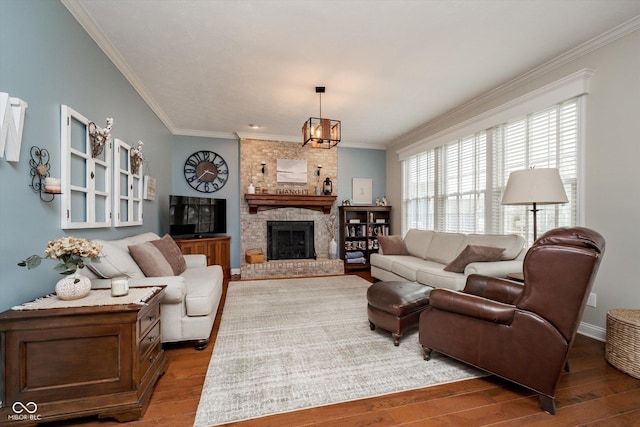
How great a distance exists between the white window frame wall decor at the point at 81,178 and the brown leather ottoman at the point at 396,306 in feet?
8.53

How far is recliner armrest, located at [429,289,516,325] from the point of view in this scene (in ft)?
5.83

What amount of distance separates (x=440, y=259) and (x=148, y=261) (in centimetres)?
370

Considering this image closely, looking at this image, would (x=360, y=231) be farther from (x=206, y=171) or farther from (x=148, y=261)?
(x=148, y=261)

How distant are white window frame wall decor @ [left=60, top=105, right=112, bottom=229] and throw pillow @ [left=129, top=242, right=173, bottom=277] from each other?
0.39 metres

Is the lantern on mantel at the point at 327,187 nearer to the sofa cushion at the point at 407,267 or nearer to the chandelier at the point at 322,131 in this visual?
the sofa cushion at the point at 407,267

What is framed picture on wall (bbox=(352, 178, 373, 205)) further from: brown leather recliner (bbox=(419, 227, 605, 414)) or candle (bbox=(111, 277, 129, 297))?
candle (bbox=(111, 277, 129, 297))

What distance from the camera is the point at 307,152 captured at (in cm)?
611

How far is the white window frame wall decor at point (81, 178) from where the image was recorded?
205 cm

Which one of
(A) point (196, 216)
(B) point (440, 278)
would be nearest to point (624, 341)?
(B) point (440, 278)

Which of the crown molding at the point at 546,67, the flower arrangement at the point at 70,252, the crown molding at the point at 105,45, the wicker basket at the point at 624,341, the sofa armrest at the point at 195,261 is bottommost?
the wicker basket at the point at 624,341

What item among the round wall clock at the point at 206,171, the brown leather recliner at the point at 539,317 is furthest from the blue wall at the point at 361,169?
the brown leather recliner at the point at 539,317

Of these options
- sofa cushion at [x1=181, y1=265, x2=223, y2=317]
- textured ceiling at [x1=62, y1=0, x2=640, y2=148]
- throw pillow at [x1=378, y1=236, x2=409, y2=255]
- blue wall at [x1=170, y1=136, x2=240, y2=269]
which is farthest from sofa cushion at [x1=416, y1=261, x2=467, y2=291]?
blue wall at [x1=170, y1=136, x2=240, y2=269]

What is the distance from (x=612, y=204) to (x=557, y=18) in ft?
5.64

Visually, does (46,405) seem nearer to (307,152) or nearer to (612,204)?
(612,204)
